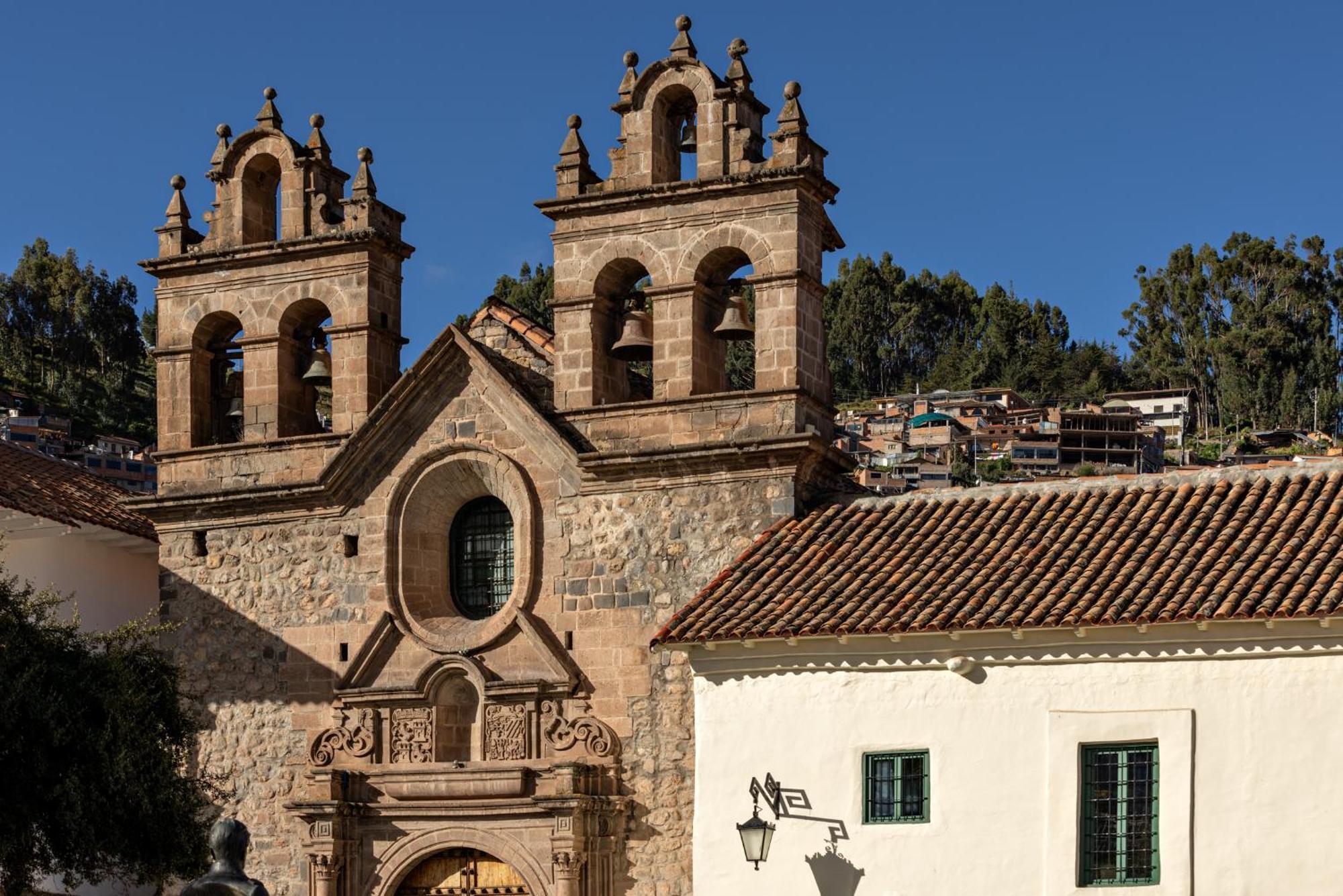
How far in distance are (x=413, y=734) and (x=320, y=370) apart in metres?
4.89

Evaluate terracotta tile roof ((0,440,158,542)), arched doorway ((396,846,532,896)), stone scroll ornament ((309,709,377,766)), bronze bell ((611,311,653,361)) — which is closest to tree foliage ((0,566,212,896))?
stone scroll ornament ((309,709,377,766))

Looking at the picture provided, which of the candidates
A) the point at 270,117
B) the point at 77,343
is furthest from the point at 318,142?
the point at 77,343

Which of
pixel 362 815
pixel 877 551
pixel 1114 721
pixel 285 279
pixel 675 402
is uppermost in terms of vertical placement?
pixel 285 279

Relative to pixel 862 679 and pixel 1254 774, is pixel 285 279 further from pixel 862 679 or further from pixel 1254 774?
pixel 1254 774

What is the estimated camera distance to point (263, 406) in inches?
1025

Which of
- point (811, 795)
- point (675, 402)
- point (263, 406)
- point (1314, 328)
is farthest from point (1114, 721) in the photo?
point (1314, 328)

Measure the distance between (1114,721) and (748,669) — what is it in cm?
384

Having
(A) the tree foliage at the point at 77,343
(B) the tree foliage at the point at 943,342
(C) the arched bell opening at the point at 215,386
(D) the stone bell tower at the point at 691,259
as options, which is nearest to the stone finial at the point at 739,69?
(D) the stone bell tower at the point at 691,259

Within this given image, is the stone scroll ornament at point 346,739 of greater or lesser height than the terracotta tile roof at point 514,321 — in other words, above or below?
below

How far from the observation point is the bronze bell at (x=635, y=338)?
24.4 metres

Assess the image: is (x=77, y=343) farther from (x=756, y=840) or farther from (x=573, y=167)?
(x=756, y=840)

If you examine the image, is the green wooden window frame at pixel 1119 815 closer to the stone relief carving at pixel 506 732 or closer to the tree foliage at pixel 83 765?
the stone relief carving at pixel 506 732

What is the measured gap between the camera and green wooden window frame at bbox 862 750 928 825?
20.3 metres

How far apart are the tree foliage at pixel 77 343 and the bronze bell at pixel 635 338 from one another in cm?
4407
